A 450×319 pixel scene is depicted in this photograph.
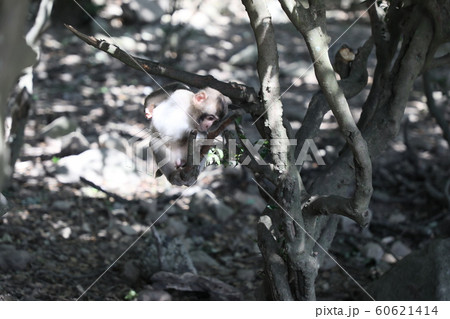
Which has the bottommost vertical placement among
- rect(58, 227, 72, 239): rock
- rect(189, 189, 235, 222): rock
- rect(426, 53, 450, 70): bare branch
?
rect(58, 227, 72, 239): rock

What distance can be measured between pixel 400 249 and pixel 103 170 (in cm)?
245

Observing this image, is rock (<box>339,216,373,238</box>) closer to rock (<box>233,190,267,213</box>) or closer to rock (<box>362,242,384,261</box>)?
rock (<box>362,242,384,261</box>)

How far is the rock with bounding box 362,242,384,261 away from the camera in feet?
15.8

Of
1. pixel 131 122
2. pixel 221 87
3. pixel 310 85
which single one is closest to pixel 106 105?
pixel 131 122

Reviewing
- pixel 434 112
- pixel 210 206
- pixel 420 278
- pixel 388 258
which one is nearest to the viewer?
pixel 420 278

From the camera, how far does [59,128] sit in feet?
20.3

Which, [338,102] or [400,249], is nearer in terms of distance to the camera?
[338,102]

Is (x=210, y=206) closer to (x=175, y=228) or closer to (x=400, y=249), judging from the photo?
(x=175, y=228)

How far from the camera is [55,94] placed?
724cm

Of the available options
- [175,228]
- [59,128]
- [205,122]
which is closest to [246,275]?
[175,228]


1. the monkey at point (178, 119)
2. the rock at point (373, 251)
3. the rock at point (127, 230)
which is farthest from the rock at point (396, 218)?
the monkey at point (178, 119)

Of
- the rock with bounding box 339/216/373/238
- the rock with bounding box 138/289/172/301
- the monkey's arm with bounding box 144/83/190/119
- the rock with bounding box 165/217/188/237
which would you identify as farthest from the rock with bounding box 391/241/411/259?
the monkey's arm with bounding box 144/83/190/119

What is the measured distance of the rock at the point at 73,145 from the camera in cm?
577

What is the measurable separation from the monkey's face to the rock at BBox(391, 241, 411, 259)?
2410mm
